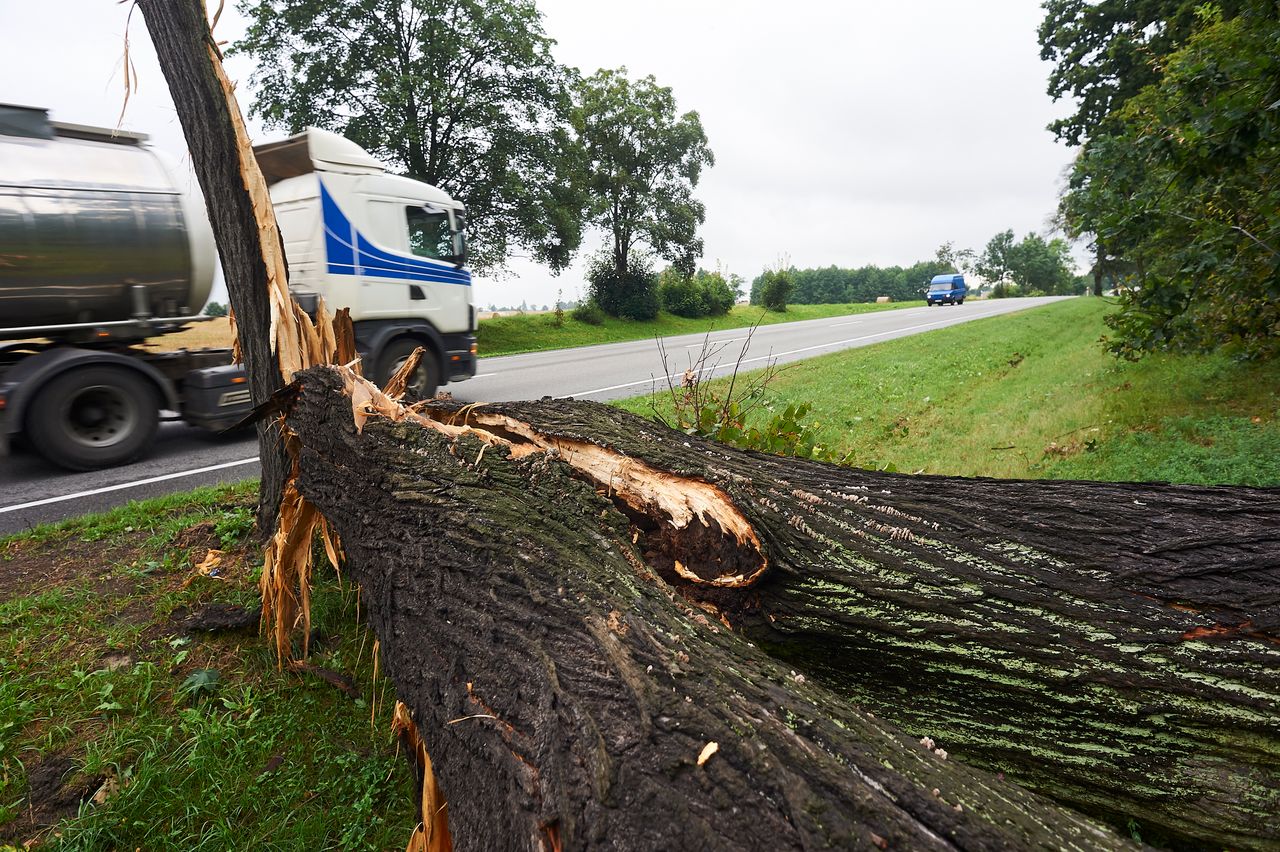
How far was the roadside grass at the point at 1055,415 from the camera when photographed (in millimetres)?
5883

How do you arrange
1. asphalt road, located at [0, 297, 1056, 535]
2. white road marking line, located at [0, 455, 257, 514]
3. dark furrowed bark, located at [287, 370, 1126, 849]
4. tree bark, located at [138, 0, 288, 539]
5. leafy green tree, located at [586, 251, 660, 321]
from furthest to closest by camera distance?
leafy green tree, located at [586, 251, 660, 321]
asphalt road, located at [0, 297, 1056, 535]
white road marking line, located at [0, 455, 257, 514]
tree bark, located at [138, 0, 288, 539]
dark furrowed bark, located at [287, 370, 1126, 849]

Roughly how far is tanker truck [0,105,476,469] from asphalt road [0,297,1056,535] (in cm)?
38

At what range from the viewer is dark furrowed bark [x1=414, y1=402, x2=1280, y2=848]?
1865 mm

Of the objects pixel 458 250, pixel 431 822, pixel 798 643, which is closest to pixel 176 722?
pixel 431 822

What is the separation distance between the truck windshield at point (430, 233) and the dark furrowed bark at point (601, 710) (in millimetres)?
7735

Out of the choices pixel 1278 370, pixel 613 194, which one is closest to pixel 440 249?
pixel 1278 370

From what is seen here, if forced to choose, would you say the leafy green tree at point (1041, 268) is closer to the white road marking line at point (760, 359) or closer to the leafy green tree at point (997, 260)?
the leafy green tree at point (997, 260)

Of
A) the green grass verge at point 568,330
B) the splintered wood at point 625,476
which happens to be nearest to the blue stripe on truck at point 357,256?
the splintered wood at point 625,476

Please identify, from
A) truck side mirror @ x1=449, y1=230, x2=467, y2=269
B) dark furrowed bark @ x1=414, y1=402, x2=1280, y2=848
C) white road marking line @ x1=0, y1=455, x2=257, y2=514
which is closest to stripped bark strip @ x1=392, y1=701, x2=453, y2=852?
dark furrowed bark @ x1=414, y1=402, x2=1280, y2=848

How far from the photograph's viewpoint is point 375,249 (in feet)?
28.9

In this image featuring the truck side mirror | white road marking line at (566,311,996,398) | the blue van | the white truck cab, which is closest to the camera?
the white truck cab

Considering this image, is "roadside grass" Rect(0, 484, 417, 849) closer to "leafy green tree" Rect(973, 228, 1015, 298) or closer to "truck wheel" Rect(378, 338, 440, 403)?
"truck wheel" Rect(378, 338, 440, 403)

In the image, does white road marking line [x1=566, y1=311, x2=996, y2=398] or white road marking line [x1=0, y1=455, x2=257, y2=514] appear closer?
white road marking line [x1=0, y1=455, x2=257, y2=514]

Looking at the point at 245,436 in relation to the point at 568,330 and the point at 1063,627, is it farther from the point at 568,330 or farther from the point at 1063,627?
the point at 568,330
